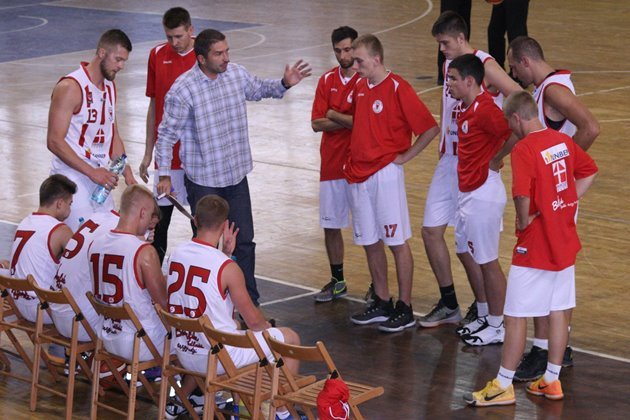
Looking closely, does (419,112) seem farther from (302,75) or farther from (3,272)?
(3,272)

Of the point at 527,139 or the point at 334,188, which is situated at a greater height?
the point at 527,139

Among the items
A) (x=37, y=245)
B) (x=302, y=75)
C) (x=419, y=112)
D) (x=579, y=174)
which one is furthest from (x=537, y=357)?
(x=37, y=245)

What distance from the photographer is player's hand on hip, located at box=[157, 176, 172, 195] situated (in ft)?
30.0

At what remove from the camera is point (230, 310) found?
7.27 m

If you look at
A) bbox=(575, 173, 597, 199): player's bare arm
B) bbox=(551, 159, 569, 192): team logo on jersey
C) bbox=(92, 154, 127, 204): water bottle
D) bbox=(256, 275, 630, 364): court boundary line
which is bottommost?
bbox=(256, 275, 630, 364): court boundary line

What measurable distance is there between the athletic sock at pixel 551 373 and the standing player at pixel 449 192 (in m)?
1.24

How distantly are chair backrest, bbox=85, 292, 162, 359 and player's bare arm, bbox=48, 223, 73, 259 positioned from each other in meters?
0.91

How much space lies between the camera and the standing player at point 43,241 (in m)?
8.20

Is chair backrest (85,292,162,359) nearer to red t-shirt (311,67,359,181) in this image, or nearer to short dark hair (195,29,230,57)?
short dark hair (195,29,230,57)

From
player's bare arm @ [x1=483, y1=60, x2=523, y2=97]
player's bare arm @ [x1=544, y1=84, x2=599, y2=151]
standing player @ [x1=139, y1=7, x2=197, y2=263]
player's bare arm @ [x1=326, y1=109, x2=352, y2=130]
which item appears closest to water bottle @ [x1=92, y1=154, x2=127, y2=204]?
standing player @ [x1=139, y1=7, x2=197, y2=263]

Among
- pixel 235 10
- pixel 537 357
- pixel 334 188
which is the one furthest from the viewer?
pixel 235 10

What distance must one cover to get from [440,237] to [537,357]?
1.39 metres

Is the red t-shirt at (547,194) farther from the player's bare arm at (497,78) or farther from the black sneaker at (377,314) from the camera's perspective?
the black sneaker at (377,314)

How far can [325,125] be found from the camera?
9594 millimetres
